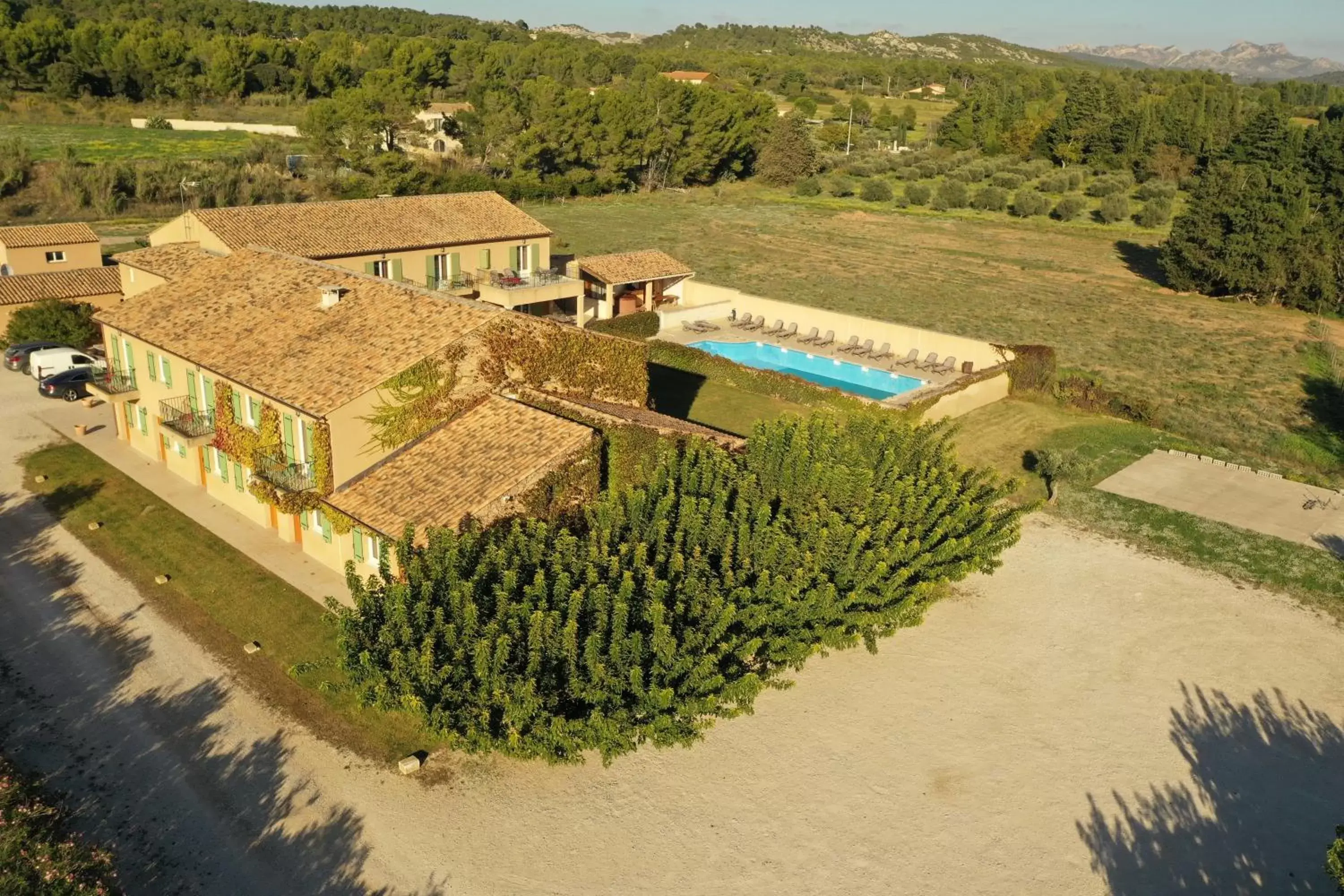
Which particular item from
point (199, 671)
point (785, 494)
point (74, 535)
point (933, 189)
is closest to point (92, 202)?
point (74, 535)

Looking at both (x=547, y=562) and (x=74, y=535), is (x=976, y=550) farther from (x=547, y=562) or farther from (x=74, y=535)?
(x=74, y=535)

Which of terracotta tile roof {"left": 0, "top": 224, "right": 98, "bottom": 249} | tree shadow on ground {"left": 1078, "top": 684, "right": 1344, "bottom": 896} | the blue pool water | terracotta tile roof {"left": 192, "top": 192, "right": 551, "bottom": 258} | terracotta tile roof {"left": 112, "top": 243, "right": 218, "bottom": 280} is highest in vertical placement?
terracotta tile roof {"left": 192, "top": 192, "right": 551, "bottom": 258}

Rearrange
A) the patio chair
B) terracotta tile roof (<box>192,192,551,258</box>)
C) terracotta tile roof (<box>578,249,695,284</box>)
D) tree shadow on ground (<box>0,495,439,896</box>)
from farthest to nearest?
1. terracotta tile roof (<box>578,249,695,284</box>)
2. the patio chair
3. terracotta tile roof (<box>192,192,551,258</box>)
4. tree shadow on ground (<box>0,495,439,896</box>)

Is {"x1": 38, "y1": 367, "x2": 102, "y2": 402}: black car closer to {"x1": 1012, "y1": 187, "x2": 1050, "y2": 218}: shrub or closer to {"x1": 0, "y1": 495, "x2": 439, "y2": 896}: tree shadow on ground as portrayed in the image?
{"x1": 0, "y1": 495, "x2": 439, "y2": 896}: tree shadow on ground

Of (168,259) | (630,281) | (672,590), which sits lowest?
(630,281)

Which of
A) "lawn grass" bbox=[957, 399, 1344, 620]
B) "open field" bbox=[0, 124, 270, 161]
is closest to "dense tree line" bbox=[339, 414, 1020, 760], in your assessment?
"lawn grass" bbox=[957, 399, 1344, 620]

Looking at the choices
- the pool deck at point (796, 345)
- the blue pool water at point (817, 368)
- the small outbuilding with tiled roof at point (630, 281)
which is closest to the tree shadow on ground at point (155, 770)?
the blue pool water at point (817, 368)

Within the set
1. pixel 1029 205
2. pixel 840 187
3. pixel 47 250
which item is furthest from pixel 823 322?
pixel 840 187

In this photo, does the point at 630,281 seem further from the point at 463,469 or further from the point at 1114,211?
the point at 1114,211
